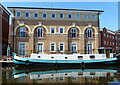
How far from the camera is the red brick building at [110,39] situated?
45.0m

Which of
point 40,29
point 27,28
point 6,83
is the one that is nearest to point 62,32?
point 40,29

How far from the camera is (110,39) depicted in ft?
160

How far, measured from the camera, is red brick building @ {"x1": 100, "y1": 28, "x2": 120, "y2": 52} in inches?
1770

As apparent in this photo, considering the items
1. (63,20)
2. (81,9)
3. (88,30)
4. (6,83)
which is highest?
(81,9)

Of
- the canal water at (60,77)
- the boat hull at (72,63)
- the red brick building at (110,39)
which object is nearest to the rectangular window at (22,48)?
the boat hull at (72,63)

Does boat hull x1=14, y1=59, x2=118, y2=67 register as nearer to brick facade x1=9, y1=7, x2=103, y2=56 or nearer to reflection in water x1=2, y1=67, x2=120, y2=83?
reflection in water x1=2, y1=67, x2=120, y2=83

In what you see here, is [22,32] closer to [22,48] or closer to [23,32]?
[23,32]

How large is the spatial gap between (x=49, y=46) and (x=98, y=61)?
30.1ft

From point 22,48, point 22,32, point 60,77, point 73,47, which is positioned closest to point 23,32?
point 22,32

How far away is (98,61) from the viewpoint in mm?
22875

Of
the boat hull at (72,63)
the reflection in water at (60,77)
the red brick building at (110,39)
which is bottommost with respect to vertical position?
the reflection in water at (60,77)

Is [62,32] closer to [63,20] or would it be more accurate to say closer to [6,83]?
[63,20]

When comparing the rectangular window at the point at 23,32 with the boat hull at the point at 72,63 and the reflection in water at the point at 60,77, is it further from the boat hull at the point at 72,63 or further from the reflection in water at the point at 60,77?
the reflection in water at the point at 60,77

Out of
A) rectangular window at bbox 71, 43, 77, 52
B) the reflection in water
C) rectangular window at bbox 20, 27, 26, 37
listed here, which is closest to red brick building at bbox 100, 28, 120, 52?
rectangular window at bbox 71, 43, 77, 52
